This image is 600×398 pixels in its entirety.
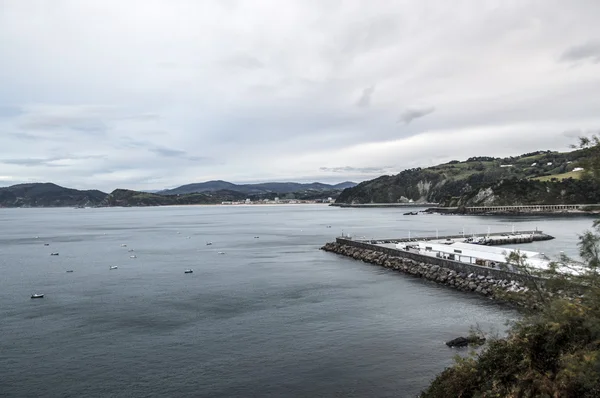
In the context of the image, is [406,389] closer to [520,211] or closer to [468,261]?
[468,261]

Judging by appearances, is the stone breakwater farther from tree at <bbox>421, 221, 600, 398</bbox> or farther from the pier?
the pier

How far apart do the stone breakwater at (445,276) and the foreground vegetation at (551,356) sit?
12.7m

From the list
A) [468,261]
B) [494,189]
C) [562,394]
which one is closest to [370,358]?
[562,394]

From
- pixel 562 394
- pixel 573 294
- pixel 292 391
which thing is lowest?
pixel 292 391

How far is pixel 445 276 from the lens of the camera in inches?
1905

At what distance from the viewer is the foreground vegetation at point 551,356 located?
14.5 meters

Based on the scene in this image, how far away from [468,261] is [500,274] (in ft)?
28.8

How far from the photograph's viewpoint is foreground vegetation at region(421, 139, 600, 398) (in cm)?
1447

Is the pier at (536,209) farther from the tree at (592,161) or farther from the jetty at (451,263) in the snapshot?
the tree at (592,161)

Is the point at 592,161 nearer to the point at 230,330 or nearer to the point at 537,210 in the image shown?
the point at 230,330

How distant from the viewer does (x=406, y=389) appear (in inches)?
896

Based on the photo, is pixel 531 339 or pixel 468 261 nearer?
pixel 531 339

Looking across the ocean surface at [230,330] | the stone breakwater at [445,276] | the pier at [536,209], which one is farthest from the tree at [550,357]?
the pier at [536,209]

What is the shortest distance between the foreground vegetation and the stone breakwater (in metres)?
12.7
